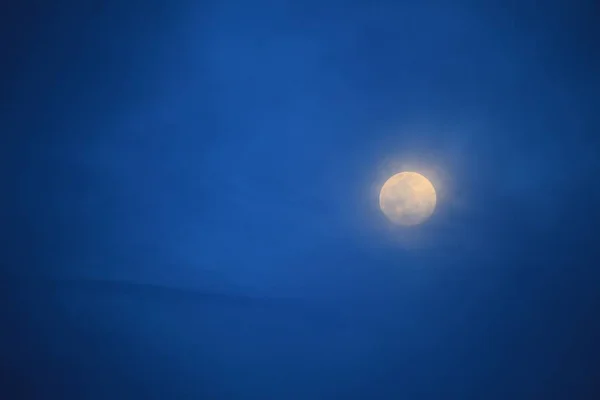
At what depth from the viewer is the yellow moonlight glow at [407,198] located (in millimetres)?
2404

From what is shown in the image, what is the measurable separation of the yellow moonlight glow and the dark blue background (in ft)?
0.24

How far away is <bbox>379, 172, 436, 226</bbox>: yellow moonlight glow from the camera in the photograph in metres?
2.40

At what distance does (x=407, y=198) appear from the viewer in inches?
95.3

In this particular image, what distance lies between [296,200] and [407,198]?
70cm

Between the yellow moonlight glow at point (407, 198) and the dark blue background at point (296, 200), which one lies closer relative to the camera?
the dark blue background at point (296, 200)

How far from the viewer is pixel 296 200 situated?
8.16ft

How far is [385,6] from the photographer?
6.98ft

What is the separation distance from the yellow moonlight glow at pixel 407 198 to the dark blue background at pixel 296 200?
74 mm

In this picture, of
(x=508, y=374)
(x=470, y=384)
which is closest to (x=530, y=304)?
(x=508, y=374)

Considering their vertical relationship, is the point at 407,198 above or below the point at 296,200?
below

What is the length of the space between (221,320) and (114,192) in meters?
1.16

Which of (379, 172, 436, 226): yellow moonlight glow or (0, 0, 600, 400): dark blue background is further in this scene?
(379, 172, 436, 226): yellow moonlight glow

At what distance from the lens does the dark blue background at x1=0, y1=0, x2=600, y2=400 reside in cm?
220

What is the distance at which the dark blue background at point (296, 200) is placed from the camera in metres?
2.20
